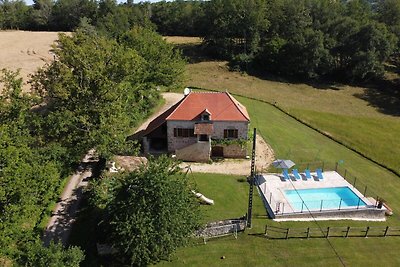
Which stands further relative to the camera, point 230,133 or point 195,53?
point 195,53

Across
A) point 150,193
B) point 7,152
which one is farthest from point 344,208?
point 7,152

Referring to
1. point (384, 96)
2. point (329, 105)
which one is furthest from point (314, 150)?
point (384, 96)

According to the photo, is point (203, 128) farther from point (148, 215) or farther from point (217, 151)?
point (148, 215)

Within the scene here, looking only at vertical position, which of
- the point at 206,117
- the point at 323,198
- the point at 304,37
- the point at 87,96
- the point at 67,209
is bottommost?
the point at 323,198

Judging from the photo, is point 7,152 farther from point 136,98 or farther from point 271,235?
point 136,98

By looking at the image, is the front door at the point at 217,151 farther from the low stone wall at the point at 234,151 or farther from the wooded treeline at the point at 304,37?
the wooded treeline at the point at 304,37
